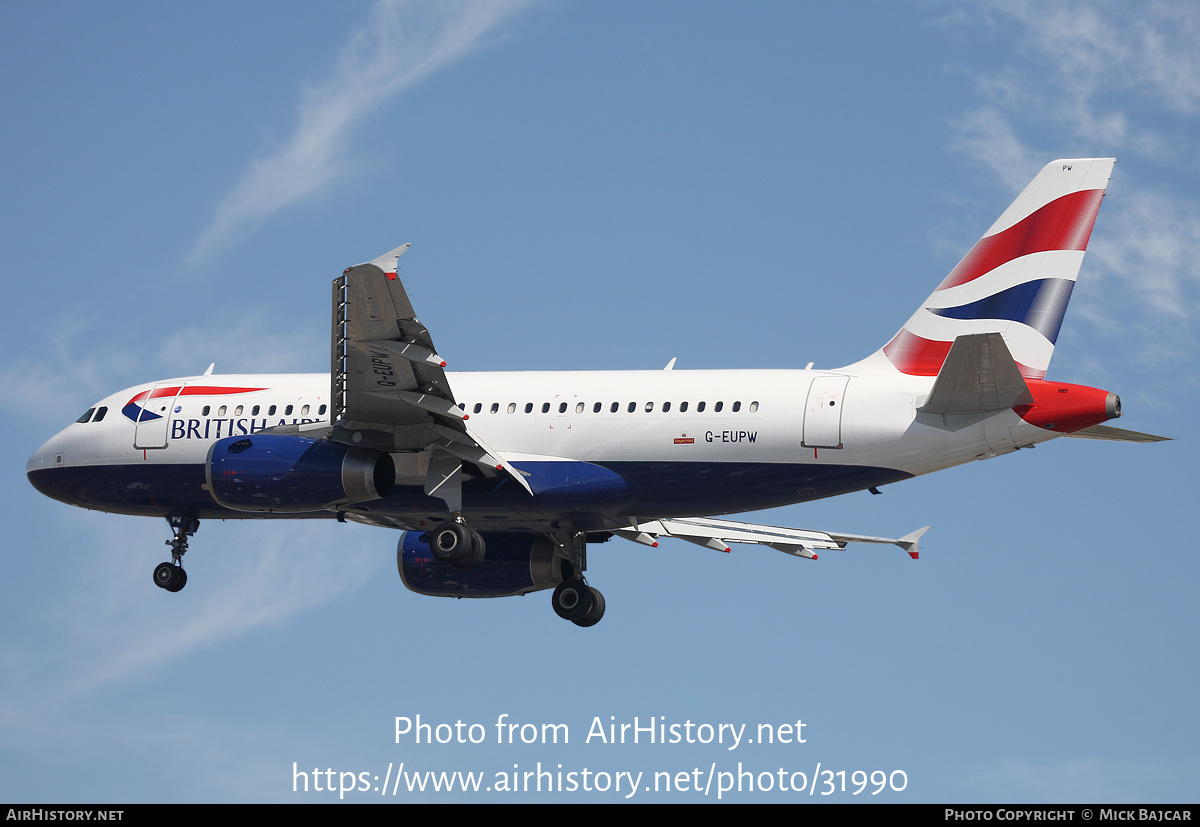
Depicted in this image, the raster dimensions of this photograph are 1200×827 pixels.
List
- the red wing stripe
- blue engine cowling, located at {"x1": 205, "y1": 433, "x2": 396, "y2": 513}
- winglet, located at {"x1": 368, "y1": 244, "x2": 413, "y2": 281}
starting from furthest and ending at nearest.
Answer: blue engine cowling, located at {"x1": 205, "y1": 433, "x2": 396, "y2": 513} → the red wing stripe → winglet, located at {"x1": 368, "y1": 244, "x2": 413, "y2": 281}

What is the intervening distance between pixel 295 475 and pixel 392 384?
264 centimetres

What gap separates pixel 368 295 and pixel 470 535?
5812 mm

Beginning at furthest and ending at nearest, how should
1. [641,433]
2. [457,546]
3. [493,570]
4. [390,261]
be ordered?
1. [493,570]
2. [457,546]
3. [641,433]
4. [390,261]

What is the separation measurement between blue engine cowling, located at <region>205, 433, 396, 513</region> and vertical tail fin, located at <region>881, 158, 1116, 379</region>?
973cm

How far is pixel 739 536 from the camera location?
3591 cm

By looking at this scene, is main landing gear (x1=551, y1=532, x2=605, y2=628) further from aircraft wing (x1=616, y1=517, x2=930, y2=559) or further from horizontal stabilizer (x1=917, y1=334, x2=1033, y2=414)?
horizontal stabilizer (x1=917, y1=334, x2=1033, y2=414)

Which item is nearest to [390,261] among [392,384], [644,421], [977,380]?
[392,384]

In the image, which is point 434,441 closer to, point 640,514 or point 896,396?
point 640,514

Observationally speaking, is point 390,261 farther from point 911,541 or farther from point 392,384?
point 911,541

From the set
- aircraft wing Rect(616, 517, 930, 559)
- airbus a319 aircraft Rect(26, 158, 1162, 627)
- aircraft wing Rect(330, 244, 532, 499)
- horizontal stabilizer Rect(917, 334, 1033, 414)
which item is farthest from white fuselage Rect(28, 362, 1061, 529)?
aircraft wing Rect(616, 517, 930, 559)

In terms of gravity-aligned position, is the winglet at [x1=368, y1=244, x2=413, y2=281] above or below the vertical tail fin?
below

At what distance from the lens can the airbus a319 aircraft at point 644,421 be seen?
27.1 m

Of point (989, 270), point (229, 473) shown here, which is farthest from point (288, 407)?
point (989, 270)

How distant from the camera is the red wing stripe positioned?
28.9 metres
